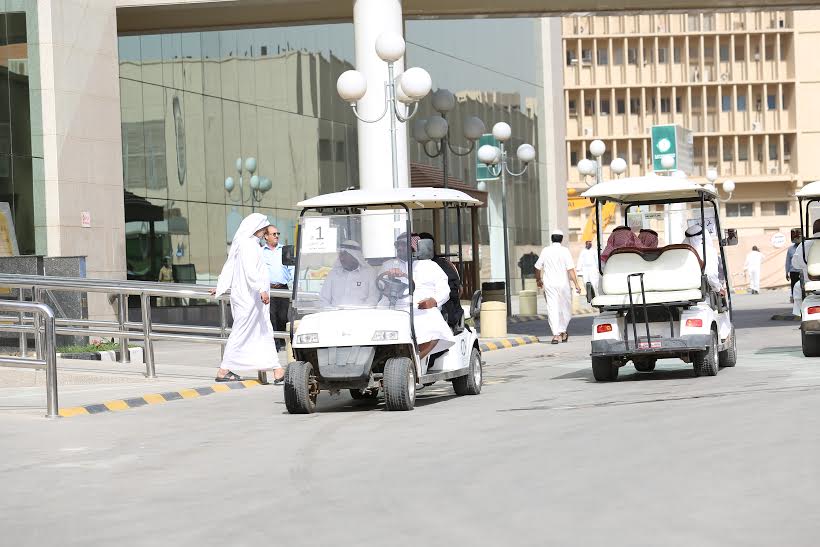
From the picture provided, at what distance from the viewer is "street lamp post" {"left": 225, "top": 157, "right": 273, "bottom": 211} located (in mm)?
35125

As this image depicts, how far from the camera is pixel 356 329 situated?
13.5m

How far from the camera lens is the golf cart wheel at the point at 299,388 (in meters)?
13.5

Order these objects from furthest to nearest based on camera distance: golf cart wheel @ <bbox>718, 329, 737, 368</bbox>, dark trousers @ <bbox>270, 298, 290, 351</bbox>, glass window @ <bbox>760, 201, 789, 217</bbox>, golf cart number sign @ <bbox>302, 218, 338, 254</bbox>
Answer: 1. glass window @ <bbox>760, 201, 789, 217</bbox>
2. dark trousers @ <bbox>270, 298, 290, 351</bbox>
3. golf cart wheel @ <bbox>718, 329, 737, 368</bbox>
4. golf cart number sign @ <bbox>302, 218, 338, 254</bbox>

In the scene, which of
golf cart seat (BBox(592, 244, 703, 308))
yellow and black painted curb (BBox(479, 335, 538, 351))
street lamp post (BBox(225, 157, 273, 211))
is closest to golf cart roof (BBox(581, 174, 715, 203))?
golf cart seat (BBox(592, 244, 703, 308))

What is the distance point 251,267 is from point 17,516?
349 inches

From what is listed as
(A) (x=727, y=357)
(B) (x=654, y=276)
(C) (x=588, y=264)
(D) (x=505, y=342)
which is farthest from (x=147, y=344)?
(C) (x=588, y=264)

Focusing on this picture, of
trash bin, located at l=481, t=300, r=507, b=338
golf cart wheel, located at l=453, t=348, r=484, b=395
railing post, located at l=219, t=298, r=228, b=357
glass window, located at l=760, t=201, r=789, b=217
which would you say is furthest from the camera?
glass window, located at l=760, t=201, r=789, b=217

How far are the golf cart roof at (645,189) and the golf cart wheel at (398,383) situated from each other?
4332 millimetres

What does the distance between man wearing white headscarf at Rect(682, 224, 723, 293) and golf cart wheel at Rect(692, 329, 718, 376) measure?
1090 millimetres

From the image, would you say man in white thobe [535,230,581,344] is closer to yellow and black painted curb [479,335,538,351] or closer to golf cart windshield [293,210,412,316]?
yellow and black painted curb [479,335,538,351]

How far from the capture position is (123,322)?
18531 mm

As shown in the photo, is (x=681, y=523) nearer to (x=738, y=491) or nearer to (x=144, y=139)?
(x=738, y=491)

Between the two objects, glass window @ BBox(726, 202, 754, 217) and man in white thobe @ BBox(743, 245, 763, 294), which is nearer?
man in white thobe @ BBox(743, 245, 763, 294)

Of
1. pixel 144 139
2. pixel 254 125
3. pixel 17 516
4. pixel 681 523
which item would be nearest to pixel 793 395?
pixel 681 523
